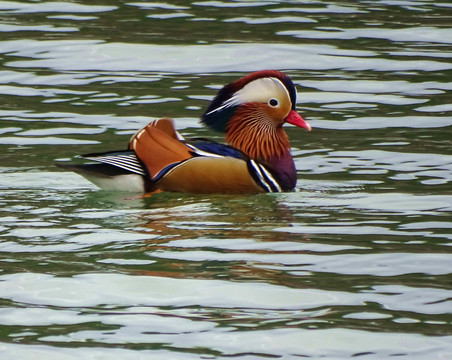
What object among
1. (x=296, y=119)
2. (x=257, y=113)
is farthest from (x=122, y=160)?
(x=296, y=119)

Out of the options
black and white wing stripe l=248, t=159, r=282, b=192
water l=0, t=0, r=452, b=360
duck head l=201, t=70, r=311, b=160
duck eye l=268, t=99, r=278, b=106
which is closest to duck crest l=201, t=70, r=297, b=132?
duck head l=201, t=70, r=311, b=160

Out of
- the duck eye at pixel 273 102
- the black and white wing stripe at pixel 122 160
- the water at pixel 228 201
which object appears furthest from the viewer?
the duck eye at pixel 273 102

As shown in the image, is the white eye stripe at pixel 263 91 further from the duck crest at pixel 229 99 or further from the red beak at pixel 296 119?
the red beak at pixel 296 119

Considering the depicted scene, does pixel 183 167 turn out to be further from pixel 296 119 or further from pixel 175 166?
pixel 296 119

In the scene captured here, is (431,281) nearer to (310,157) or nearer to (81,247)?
(81,247)

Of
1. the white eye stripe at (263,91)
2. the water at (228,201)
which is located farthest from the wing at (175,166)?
the white eye stripe at (263,91)

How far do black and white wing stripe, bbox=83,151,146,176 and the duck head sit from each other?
0.84 m

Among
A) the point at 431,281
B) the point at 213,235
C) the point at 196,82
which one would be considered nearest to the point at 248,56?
the point at 196,82

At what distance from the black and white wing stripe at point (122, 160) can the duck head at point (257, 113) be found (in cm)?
84

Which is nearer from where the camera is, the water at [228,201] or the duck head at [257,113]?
the water at [228,201]

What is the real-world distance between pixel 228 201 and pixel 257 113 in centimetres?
112

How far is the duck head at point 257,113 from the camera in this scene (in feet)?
31.8

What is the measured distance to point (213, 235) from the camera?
7.82 metres

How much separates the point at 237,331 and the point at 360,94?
7.19m
